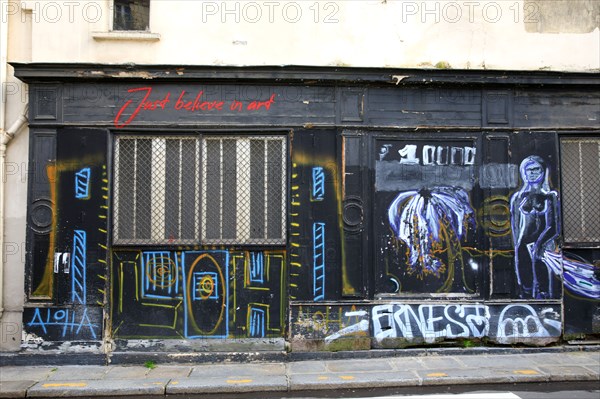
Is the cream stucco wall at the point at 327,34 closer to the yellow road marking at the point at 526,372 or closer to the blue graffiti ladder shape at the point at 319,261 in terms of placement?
the blue graffiti ladder shape at the point at 319,261

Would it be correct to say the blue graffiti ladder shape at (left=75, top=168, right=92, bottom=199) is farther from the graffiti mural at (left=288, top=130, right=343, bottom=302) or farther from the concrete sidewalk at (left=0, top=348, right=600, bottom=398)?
the graffiti mural at (left=288, top=130, right=343, bottom=302)

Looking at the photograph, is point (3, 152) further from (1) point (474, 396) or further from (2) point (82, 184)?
(1) point (474, 396)

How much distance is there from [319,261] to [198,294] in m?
1.89

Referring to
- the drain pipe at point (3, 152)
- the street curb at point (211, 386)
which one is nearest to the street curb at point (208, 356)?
the street curb at point (211, 386)

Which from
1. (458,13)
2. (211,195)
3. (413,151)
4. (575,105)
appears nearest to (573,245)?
(575,105)

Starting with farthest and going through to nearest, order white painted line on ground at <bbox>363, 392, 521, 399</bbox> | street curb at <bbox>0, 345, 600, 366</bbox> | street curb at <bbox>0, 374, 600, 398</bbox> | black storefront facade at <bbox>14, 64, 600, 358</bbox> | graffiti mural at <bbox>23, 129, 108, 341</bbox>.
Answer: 1. black storefront facade at <bbox>14, 64, 600, 358</bbox>
2. graffiti mural at <bbox>23, 129, 108, 341</bbox>
3. street curb at <bbox>0, 345, 600, 366</bbox>
4. street curb at <bbox>0, 374, 600, 398</bbox>
5. white painted line on ground at <bbox>363, 392, 521, 399</bbox>

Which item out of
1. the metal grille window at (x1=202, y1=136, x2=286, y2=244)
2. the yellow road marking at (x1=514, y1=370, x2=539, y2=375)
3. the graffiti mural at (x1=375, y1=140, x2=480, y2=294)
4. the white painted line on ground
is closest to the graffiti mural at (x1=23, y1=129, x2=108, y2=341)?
the metal grille window at (x1=202, y1=136, x2=286, y2=244)

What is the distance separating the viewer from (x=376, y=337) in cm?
796

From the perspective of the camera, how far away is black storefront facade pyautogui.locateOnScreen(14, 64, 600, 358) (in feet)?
25.8

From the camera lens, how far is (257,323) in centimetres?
800

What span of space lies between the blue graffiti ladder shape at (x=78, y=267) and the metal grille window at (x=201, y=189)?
1.79ft

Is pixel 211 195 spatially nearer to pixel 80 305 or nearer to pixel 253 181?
pixel 253 181

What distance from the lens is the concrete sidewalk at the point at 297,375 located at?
262 inches

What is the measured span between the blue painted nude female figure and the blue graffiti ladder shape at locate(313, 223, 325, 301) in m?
2.98
